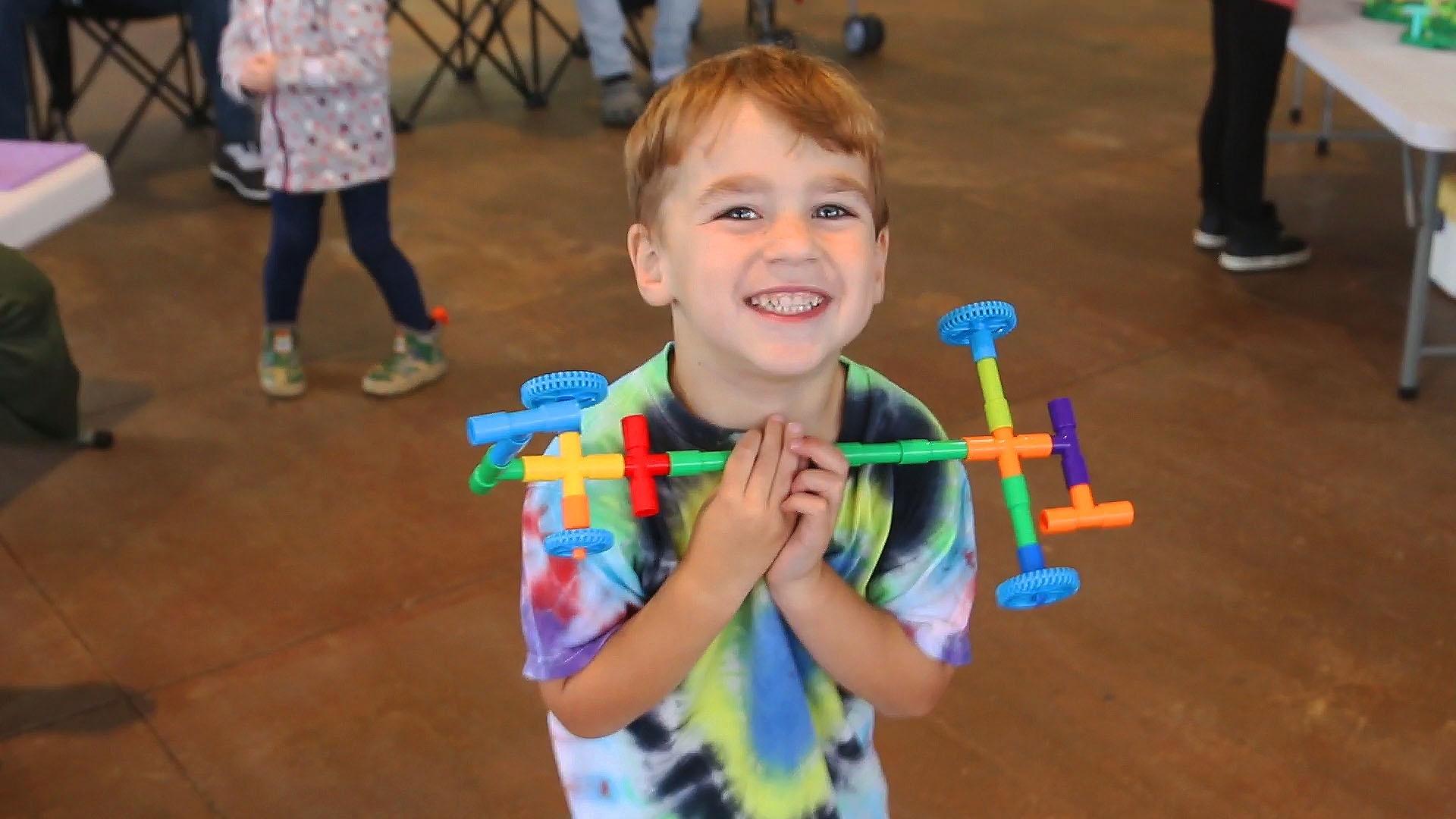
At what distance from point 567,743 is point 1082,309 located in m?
2.58

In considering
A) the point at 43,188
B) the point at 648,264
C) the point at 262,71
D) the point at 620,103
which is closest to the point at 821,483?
the point at 648,264

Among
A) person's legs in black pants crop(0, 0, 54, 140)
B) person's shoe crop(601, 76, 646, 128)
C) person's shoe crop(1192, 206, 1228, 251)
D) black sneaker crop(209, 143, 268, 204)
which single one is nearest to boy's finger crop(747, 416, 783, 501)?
person's shoe crop(1192, 206, 1228, 251)

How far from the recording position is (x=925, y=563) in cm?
121

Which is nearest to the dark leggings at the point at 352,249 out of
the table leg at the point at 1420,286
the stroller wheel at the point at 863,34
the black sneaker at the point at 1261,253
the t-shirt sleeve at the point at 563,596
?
the black sneaker at the point at 1261,253

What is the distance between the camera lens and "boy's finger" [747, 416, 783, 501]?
41.9 inches

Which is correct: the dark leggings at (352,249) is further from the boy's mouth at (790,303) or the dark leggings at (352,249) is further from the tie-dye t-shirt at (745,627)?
the boy's mouth at (790,303)

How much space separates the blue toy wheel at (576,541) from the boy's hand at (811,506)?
14cm

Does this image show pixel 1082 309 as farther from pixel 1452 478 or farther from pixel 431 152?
pixel 431 152

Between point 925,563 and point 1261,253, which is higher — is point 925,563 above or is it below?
above

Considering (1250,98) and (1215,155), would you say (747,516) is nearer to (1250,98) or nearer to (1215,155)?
(1250,98)

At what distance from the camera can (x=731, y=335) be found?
1.08m

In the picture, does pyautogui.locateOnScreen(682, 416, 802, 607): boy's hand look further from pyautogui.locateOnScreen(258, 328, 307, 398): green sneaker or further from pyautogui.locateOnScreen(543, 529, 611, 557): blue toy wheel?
pyautogui.locateOnScreen(258, 328, 307, 398): green sneaker

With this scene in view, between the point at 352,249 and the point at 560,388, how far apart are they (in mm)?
2266

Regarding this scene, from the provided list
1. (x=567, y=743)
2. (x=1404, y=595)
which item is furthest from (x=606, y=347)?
(x=567, y=743)
